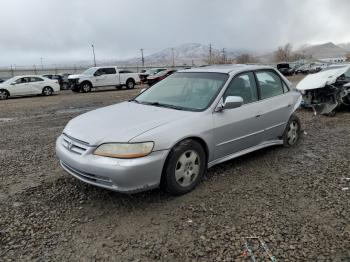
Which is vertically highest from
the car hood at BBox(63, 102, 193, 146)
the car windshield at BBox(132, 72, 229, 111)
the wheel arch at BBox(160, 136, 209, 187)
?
the car windshield at BBox(132, 72, 229, 111)

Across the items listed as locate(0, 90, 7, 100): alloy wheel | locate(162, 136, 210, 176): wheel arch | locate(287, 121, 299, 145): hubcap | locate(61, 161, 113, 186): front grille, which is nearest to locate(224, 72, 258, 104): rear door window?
locate(162, 136, 210, 176): wheel arch

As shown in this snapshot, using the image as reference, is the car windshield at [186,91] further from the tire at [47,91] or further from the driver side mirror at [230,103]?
the tire at [47,91]

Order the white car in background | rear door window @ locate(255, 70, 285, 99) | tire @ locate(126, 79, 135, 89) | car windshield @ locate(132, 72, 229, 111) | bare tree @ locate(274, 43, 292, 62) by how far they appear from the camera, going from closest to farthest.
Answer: car windshield @ locate(132, 72, 229, 111) < rear door window @ locate(255, 70, 285, 99) < the white car in background < tire @ locate(126, 79, 135, 89) < bare tree @ locate(274, 43, 292, 62)

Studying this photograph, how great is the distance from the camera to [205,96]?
15.1ft

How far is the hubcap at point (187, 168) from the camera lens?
3955mm

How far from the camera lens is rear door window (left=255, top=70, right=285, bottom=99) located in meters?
5.30

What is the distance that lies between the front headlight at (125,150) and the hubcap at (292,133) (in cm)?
334

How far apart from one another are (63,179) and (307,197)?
3276 mm

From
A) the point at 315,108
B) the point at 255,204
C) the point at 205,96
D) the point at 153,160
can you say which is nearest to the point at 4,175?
the point at 153,160

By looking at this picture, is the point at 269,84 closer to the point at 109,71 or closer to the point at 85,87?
the point at 85,87

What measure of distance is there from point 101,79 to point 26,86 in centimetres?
500

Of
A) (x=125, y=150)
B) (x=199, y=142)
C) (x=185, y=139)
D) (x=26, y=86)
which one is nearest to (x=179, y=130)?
(x=185, y=139)

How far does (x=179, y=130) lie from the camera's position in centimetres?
388

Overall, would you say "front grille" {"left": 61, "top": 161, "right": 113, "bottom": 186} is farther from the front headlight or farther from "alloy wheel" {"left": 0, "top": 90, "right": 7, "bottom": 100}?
"alloy wheel" {"left": 0, "top": 90, "right": 7, "bottom": 100}
